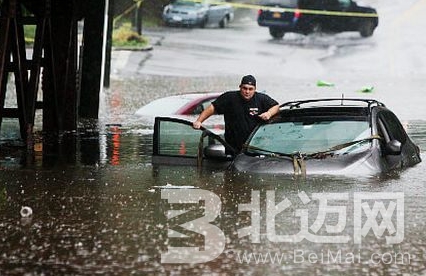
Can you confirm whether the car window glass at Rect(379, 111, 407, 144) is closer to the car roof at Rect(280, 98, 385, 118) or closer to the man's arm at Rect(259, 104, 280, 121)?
the car roof at Rect(280, 98, 385, 118)

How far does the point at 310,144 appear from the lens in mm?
15195

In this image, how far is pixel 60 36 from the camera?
23719mm

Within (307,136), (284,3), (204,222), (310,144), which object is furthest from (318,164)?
(284,3)

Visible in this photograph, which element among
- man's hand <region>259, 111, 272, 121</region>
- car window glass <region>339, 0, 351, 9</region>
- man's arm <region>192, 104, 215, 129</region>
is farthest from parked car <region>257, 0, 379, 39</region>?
man's hand <region>259, 111, 272, 121</region>

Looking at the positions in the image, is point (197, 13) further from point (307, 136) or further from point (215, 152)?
point (215, 152)

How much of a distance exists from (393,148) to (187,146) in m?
2.79

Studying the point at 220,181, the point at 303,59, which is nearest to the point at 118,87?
the point at 303,59

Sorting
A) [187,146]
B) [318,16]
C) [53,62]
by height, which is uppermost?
[187,146]

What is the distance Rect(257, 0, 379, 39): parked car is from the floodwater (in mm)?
35534

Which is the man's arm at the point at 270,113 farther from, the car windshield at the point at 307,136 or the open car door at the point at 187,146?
the open car door at the point at 187,146

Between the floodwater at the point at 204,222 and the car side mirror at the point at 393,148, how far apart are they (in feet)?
0.98

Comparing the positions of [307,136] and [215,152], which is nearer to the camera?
[215,152]

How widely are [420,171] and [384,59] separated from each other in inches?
1348

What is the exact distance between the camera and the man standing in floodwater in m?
15.8
